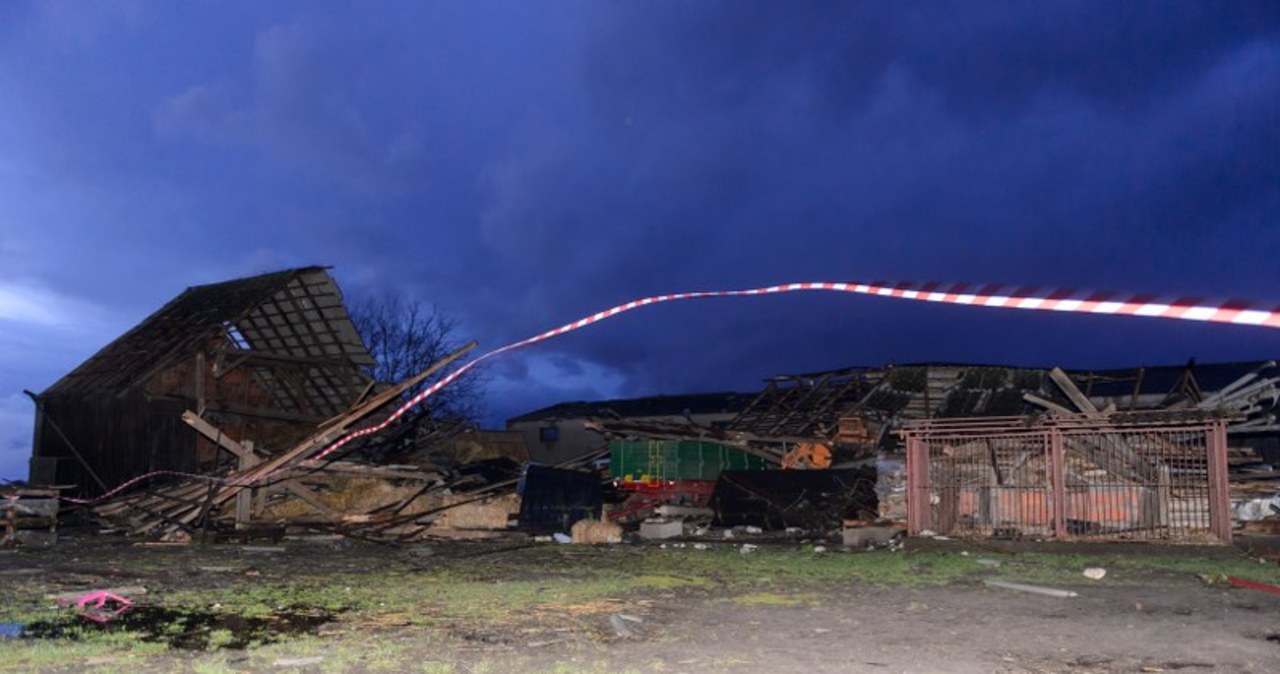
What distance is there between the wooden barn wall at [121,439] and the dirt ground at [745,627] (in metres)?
11.6

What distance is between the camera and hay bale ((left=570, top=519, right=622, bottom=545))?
1939 centimetres

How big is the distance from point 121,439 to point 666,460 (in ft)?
43.9

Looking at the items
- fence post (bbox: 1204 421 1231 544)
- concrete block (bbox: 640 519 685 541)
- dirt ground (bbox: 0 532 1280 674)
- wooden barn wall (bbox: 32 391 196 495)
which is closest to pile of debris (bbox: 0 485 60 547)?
dirt ground (bbox: 0 532 1280 674)

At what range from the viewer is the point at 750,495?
22188 millimetres

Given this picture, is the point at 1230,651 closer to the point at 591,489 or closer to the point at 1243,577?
the point at 1243,577

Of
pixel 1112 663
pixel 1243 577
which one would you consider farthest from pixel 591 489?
pixel 1112 663

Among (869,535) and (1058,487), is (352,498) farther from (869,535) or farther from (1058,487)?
(1058,487)

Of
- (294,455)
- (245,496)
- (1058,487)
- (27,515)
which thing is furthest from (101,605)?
A: (1058,487)

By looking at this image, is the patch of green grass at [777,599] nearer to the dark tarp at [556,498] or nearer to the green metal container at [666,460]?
the dark tarp at [556,498]

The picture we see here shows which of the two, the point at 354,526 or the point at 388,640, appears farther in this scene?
the point at 354,526

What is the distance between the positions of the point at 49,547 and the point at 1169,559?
17.9m

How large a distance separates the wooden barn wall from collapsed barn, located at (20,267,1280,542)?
5 centimetres

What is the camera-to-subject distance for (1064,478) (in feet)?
56.2

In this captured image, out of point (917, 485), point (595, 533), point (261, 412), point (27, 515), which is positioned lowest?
point (595, 533)
